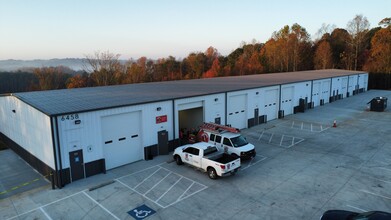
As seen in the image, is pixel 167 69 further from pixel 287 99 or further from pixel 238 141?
pixel 238 141

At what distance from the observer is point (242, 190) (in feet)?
45.5

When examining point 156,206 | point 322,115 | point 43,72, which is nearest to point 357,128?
point 322,115

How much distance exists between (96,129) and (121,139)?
1999 mm

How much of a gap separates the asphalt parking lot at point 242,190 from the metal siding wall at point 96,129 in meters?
1.43

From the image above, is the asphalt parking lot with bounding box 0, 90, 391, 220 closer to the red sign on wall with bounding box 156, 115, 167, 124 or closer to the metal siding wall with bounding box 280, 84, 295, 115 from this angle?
the red sign on wall with bounding box 156, 115, 167, 124

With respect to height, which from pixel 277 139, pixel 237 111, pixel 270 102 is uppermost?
pixel 270 102

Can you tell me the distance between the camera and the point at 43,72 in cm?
7656

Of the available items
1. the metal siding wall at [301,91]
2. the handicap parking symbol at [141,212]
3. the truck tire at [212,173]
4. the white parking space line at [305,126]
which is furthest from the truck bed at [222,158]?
the metal siding wall at [301,91]

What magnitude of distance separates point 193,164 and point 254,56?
6902cm

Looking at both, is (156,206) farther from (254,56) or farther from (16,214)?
(254,56)

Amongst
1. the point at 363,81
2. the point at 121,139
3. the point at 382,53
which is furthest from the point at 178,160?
the point at 382,53

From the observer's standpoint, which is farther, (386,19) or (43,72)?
(43,72)

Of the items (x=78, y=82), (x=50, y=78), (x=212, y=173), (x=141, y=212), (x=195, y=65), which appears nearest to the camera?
(x=141, y=212)

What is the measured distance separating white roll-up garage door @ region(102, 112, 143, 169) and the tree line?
51.1 m
